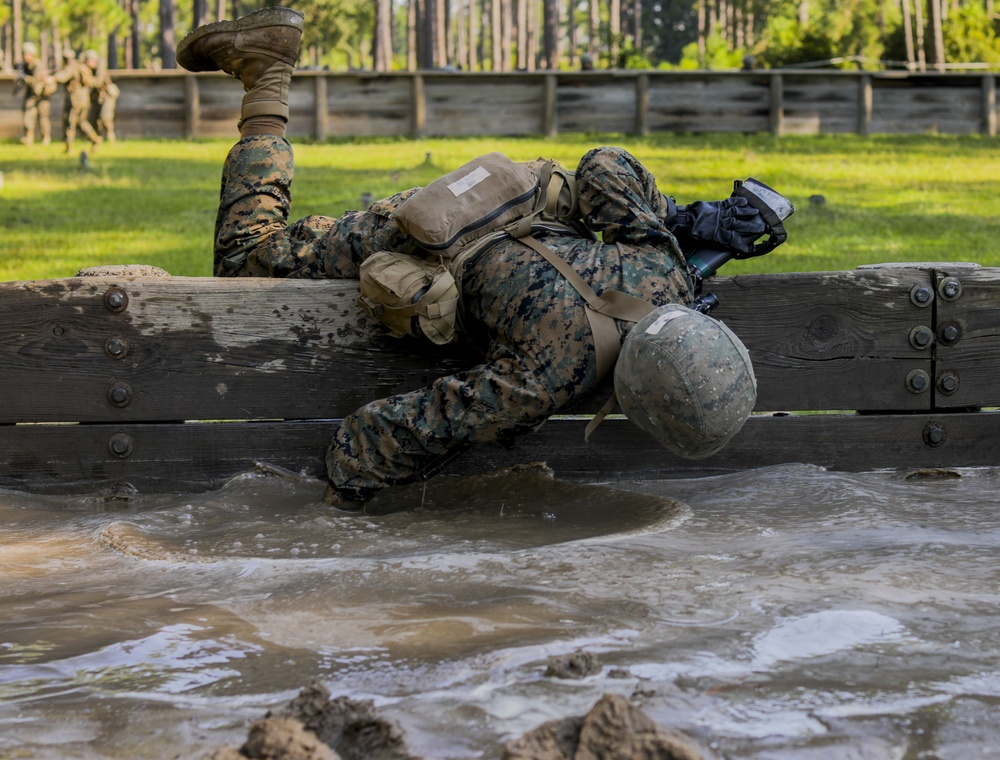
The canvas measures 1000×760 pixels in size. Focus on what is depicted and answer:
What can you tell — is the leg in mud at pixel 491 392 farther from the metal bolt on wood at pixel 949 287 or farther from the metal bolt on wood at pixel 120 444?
the metal bolt on wood at pixel 949 287

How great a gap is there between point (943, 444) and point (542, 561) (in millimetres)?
2065

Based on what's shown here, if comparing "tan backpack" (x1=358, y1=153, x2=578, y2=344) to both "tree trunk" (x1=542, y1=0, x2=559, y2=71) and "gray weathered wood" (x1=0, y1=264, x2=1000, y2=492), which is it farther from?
"tree trunk" (x1=542, y1=0, x2=559, y2=71)

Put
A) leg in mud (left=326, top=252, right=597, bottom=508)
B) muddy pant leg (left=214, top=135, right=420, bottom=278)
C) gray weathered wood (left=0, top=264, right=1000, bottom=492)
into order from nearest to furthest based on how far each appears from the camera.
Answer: leg in mud (left=326, top=252, right=597, bottom=508) < gray weathered wood (left=0, top=264, right=1000, bottom=492) < muddy pant leg (left=214, top=135, right=420, bottom=278)

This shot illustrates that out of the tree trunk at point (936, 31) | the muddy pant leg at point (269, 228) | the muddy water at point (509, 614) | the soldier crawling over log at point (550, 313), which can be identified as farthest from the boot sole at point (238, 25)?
the tree trunk at point (936, 31)

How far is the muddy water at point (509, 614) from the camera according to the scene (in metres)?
2.27

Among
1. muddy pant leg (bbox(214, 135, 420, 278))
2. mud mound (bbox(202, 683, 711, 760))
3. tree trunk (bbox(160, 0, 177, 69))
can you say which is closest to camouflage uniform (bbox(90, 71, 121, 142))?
tree trunk (bbox(160, 0, 177, 69))

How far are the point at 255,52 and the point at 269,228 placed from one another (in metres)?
0.71

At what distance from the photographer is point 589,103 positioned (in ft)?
69.3

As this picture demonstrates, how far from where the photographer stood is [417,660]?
256 centimetres

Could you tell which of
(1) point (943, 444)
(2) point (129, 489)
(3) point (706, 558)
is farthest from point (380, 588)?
(1) point (943, 444)

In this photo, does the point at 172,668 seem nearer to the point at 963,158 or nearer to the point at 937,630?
the point at 937,630

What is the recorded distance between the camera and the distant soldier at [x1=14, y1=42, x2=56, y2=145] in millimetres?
20219

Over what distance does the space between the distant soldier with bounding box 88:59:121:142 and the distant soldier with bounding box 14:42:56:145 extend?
0.76 metres

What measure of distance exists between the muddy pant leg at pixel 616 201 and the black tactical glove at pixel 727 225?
0.17 m
